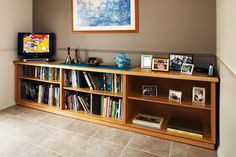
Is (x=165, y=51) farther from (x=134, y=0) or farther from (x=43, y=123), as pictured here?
(x=43, y=123)

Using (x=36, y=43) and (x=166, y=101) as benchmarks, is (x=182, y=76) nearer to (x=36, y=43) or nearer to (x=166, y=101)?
(x=166, y=101)

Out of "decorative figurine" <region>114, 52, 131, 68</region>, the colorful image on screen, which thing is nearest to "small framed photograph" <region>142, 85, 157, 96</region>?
"decorative figurine" <region>114, 52, 131, 68</region>

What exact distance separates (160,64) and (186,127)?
793mm

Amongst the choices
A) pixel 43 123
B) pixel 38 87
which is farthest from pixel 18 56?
pixel 43 123

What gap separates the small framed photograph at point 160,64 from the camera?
2148 millimetres

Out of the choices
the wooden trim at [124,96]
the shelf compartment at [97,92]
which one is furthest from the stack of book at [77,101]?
the wooden trim at [124,96]

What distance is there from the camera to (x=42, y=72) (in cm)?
287

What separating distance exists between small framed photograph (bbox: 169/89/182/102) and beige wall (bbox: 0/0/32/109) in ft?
8.43

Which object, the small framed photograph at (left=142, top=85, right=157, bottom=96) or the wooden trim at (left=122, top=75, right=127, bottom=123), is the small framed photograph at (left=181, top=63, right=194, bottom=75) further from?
the wooden trim at (left=122, top=75, right=127, bottom=123)

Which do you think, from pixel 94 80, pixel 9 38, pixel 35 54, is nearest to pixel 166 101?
pixel 94 80

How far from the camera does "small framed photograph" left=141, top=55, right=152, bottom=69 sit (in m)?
2.33

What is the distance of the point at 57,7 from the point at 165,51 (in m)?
1.99

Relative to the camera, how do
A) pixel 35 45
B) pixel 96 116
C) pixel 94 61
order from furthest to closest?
1. pixel 35 45
2. pixel 94 61
3. pixel 96 116

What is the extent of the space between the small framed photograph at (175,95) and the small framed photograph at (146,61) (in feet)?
1.43
